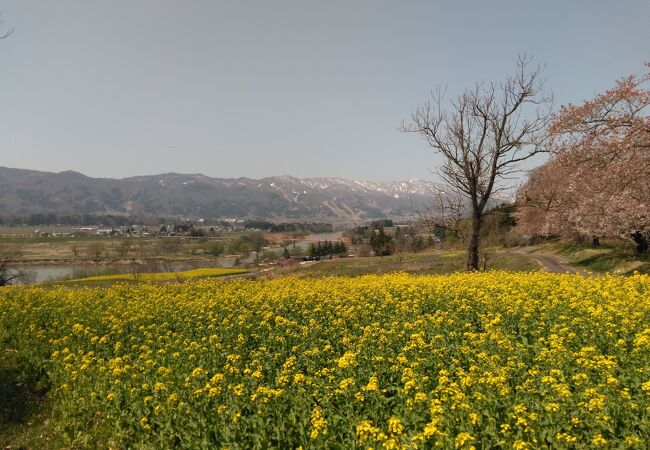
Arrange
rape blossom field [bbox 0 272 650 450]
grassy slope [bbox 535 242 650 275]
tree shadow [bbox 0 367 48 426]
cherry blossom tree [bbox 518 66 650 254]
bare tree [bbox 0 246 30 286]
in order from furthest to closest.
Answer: bare tree [bbox 0 246 30 286] → grassy slope [bbox 535 242 650 275] → cherry blossom tree [bbox 518 66 650 254] → tree shadow [bbox 0 367 48 426] → rape blossom field [bbox 0 272 650 450]

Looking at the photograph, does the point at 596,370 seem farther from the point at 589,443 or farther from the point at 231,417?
the point at 231,417

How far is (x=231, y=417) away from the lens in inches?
276

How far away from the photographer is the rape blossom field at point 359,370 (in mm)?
6047

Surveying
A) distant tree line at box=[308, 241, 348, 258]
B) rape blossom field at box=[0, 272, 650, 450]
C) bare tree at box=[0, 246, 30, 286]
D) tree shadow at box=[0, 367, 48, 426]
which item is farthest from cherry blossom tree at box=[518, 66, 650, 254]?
distant tree line at box=[308, 241, 348, 258]

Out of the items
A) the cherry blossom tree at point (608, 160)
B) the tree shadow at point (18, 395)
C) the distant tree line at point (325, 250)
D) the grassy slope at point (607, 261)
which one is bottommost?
the distant tree line at point (325, 250)

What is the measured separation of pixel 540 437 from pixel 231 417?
4.76 metres

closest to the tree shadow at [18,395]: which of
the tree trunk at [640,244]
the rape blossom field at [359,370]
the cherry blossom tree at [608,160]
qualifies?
the rape blossom field at [359,370]

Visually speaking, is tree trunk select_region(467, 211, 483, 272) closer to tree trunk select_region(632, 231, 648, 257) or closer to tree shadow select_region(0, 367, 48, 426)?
tree trunk select_region(632, 231, 648, 257)

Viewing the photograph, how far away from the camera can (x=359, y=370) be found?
8.38 meters

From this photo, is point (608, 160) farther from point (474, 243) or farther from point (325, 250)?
point (325, 250)

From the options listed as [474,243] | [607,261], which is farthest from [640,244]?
[474,243]

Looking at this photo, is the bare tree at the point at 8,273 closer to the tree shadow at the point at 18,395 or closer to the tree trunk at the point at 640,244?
the tree shadow at the point at 18,395

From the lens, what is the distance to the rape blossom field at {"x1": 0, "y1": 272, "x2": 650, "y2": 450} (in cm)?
605

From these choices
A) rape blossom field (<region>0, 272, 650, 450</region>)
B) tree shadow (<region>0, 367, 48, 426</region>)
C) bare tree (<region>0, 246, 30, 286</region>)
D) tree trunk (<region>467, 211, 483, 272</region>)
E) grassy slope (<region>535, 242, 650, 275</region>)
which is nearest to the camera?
rape blossom field (<region>0, 272, 650, 450</region>)
